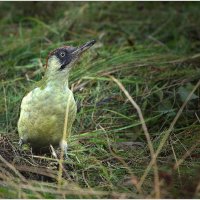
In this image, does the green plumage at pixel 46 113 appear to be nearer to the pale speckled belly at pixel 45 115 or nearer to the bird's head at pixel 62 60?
the pale speckled belly at pixel 45 115

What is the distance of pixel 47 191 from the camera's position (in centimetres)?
306

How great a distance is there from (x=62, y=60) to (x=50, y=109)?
17.3 inches

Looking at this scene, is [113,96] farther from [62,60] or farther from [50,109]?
[50,109]

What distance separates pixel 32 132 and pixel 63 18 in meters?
3.47

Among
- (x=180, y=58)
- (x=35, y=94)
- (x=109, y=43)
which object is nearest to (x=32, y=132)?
(x=35, y=94)

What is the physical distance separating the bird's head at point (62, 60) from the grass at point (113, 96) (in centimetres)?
59

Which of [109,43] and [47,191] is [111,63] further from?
[47,191]

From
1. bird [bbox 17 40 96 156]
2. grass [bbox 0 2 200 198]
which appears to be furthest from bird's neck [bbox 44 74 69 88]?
grass [bbox 0 2 200 198]

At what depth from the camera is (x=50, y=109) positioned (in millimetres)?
3789

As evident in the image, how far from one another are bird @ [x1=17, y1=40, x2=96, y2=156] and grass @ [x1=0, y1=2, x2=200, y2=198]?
143 millimetres

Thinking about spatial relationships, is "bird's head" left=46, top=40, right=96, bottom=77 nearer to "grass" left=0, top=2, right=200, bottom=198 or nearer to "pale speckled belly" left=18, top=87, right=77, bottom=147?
"pale speckled belly" left=18, top=87, right=77, bottom=147

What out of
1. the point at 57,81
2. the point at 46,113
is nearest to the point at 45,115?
the point at 46,113

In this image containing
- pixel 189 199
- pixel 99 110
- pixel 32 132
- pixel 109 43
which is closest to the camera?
pixel 189 199

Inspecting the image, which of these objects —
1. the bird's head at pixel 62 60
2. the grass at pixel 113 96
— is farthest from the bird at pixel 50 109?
the grass at pixel 113 96
